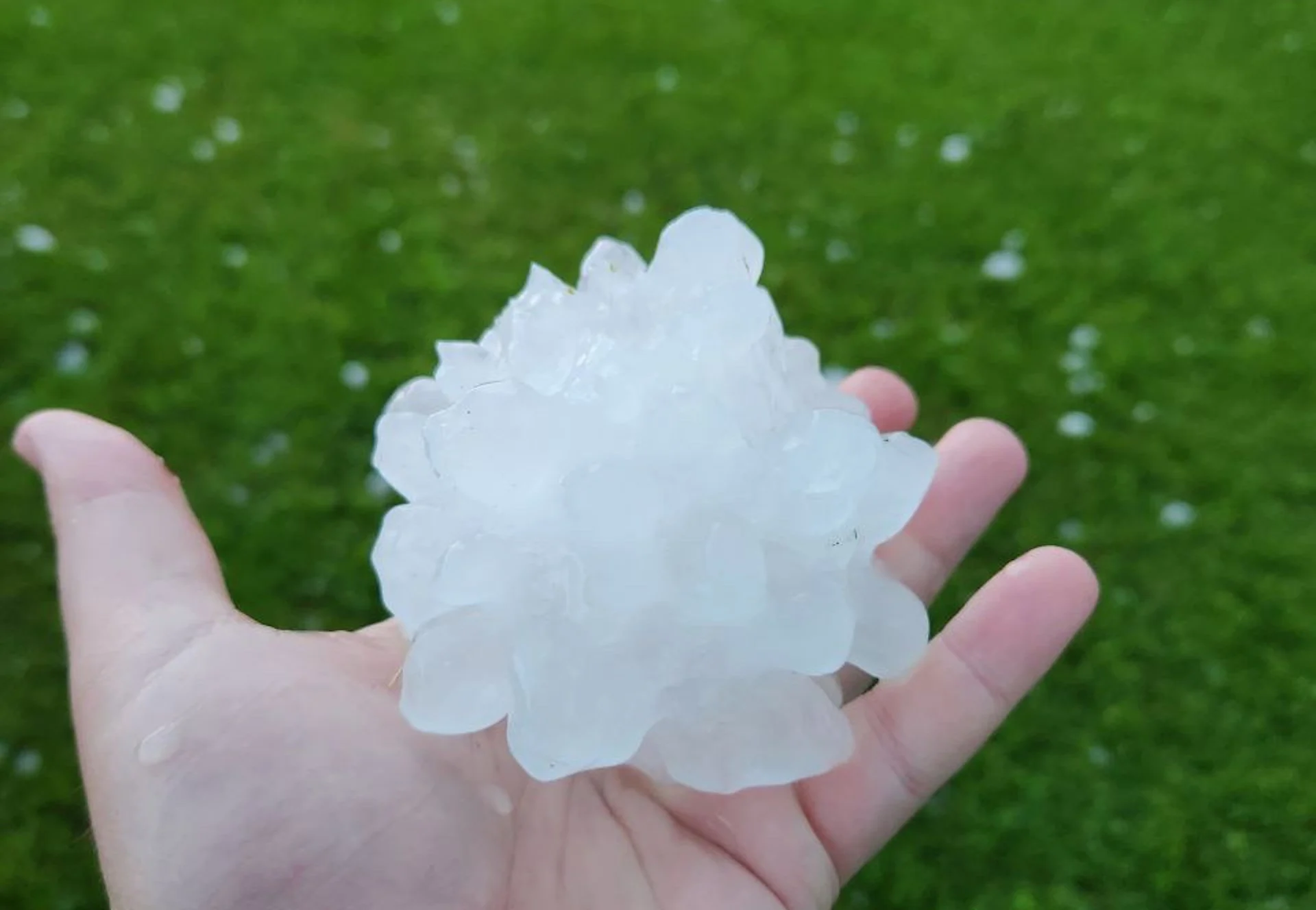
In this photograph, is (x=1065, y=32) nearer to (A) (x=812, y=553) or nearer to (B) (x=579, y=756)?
(A) (x=812, y=553)

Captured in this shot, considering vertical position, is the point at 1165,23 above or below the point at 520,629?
below

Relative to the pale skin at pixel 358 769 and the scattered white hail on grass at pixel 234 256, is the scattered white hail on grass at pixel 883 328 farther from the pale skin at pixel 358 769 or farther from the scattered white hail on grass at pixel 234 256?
the scattered white hail on grass at pixel 234 256

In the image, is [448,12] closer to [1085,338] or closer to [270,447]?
[270,447]

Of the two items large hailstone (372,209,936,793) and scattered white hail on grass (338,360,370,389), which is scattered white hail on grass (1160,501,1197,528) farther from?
scattered white hail on grass (338,360,370,389)

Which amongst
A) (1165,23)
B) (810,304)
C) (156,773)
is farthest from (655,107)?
(156,773)

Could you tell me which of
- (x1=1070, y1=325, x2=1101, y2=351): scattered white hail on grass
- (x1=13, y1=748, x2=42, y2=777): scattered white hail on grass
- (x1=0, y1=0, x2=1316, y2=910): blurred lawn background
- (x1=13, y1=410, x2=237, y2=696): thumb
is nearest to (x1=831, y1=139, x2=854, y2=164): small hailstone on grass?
(x1=0, y1=0, x2=1316, y2=910): blurred lawn background

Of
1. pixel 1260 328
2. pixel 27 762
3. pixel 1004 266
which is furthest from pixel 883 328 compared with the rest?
pixel 27 762
